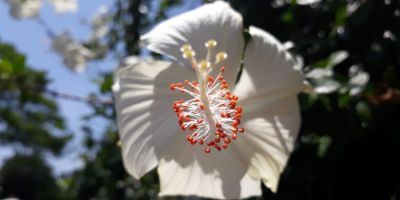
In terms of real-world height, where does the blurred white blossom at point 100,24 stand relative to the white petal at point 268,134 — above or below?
above

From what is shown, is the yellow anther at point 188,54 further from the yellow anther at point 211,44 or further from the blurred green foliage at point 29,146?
the blurred green foliage at point 29,146

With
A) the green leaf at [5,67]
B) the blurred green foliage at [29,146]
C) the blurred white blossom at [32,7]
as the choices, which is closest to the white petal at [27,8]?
the blurred white blossom at [32,7]

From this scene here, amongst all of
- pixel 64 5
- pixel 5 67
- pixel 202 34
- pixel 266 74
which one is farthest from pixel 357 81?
pixel 64 5

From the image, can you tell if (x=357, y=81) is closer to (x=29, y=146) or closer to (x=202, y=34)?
(x=202, y=34)

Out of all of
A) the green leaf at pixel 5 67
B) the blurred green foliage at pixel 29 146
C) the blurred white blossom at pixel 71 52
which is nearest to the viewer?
the green leaf at pixel 5 67

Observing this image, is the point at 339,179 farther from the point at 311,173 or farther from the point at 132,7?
the point at 132,7

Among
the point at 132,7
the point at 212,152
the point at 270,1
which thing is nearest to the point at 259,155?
the point at 212,152
